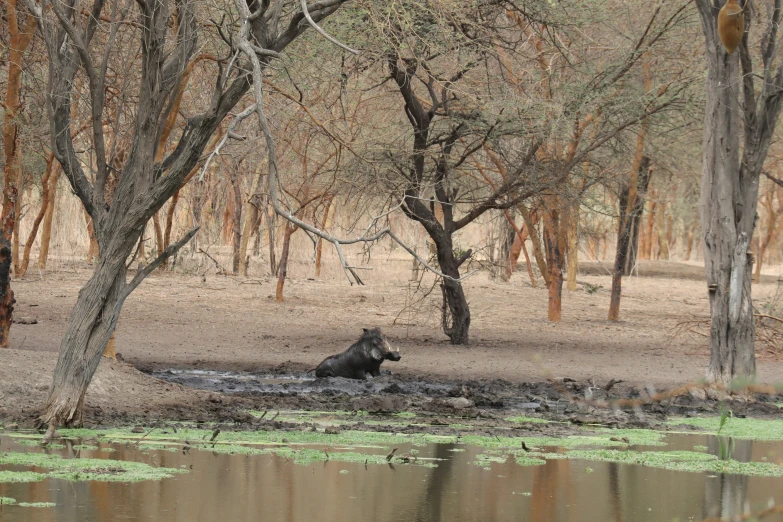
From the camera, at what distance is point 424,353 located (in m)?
17.8

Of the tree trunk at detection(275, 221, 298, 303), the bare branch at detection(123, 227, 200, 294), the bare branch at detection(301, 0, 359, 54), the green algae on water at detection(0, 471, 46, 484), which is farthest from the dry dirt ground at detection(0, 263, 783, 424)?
the bare branch at detection(301, 0, 359, 54)

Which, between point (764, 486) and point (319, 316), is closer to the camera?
point (764, 486)

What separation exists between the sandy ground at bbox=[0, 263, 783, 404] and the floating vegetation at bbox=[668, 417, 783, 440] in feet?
9.93

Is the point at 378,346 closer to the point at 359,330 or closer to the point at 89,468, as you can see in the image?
the point at 359,330

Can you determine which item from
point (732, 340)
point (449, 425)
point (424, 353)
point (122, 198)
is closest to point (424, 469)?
point (449, 425)

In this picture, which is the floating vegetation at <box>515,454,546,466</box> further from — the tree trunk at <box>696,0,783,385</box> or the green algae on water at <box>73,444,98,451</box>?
the tree trunk at <box>696,0,783,385</box>

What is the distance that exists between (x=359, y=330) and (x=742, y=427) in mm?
10592

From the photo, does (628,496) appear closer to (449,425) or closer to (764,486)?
(764,486)

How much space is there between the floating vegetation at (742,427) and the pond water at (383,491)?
4.36 feet

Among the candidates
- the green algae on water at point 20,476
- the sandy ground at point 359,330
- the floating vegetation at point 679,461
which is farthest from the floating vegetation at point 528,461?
the sandy ground at point 359,330

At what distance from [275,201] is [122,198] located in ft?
10.3

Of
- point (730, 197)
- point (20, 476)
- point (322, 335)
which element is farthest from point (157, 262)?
point (322, 335)

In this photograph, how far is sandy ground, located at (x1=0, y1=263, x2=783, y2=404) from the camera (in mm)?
15867

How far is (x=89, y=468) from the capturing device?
24.2 ft
